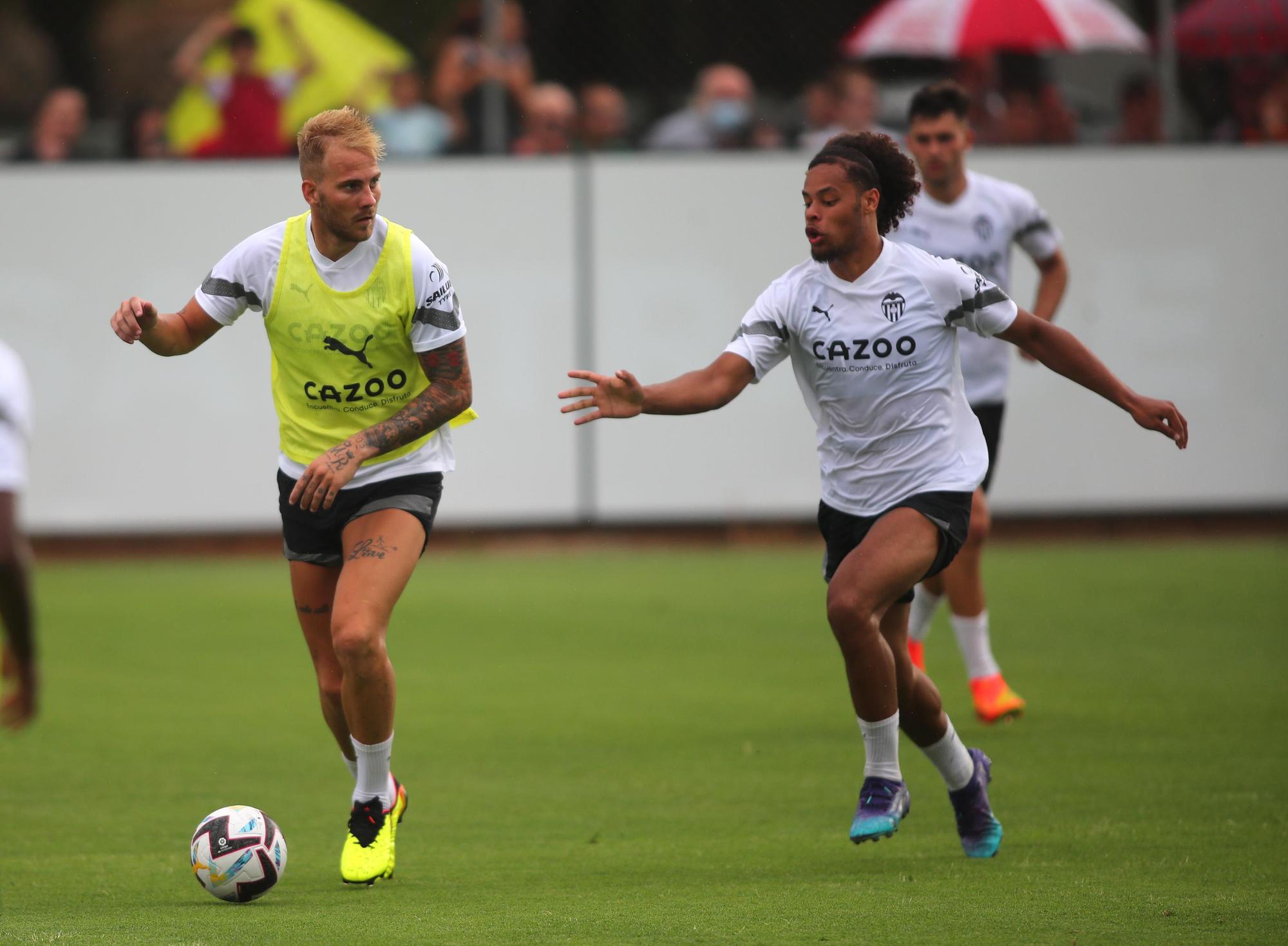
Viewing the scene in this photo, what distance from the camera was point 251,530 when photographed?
16.1 meters

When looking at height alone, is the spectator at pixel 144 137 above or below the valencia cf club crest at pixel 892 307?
below

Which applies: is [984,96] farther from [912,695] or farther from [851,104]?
[912,695]

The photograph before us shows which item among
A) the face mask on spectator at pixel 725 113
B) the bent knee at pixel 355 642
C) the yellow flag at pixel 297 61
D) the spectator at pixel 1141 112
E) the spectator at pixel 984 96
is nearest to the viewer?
the bent knee at pixel 355 642

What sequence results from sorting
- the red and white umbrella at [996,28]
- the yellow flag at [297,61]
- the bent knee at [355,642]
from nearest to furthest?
the bent knee at [355,642]
the red and white umbrella at [996,28]
the yellow flag at [297,61]

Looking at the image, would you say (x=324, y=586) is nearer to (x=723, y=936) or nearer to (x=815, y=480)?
(x=723, y=936)

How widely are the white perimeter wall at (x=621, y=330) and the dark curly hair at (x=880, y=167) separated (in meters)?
9.61

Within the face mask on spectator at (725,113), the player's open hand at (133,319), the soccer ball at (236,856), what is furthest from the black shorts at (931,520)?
the face mask on spectator at (725,113)

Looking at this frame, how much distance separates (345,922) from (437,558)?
10.8 metres

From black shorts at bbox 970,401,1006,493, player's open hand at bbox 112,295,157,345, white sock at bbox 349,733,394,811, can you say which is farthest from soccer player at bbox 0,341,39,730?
black shorts at bbox 970,401,1006,493

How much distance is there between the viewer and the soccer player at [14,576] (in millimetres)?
6266

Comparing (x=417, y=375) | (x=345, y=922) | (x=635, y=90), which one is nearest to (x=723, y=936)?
(x=345, y=922)

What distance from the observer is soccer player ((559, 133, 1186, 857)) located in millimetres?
6031

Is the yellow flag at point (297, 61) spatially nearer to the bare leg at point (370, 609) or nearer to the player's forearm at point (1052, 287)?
the player's forearm at point (1052, 287)

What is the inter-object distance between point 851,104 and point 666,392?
10494 mm
